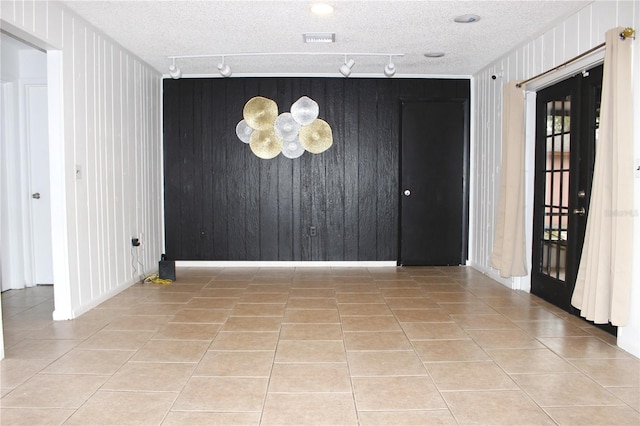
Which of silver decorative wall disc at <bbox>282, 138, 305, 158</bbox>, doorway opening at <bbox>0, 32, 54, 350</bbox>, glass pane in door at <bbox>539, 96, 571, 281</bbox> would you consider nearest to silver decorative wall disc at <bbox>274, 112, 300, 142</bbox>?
silver decorative wall disc at <bbox>282, 138, 305, 158</bbox>

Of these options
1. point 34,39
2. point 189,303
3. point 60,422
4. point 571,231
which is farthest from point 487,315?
point 34,39

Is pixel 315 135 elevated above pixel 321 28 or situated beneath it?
situated beneath

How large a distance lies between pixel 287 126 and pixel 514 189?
294cm

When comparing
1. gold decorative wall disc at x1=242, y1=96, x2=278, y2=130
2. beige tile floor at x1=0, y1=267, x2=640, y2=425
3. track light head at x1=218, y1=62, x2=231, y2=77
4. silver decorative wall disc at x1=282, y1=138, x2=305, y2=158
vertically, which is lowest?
beige tile floor at x1=0, y1=267, x2=640, y2=425

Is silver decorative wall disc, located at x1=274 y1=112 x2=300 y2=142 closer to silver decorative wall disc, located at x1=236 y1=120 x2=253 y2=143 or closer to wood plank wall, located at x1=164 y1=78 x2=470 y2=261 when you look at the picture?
wood plank wall, located at x1=164 y1=78 x2=470 y2=261

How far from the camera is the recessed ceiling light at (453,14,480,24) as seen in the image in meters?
4.24

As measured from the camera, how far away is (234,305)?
4684mm

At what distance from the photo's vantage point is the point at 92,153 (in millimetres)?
4570

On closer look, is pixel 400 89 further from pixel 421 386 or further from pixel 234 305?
pixel 421 386

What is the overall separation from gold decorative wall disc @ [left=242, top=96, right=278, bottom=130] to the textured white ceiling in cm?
61

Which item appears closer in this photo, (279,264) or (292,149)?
(292,149)

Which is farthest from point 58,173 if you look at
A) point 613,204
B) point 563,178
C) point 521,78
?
point 521,78

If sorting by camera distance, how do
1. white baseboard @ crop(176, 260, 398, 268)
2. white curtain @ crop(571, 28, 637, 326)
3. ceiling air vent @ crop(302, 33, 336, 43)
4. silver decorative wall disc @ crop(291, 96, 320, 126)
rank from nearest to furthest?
white curtain @ crop(571, 28, 637, 326) < ceiling air vent @ crop(302, 33, 336, 43) < silver decorative wall disc @ crop(291, 96, 320, 126) < white baseboard @ crop(176, 260, 398, 268)

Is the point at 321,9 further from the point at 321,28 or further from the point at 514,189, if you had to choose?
the point at 514,189
